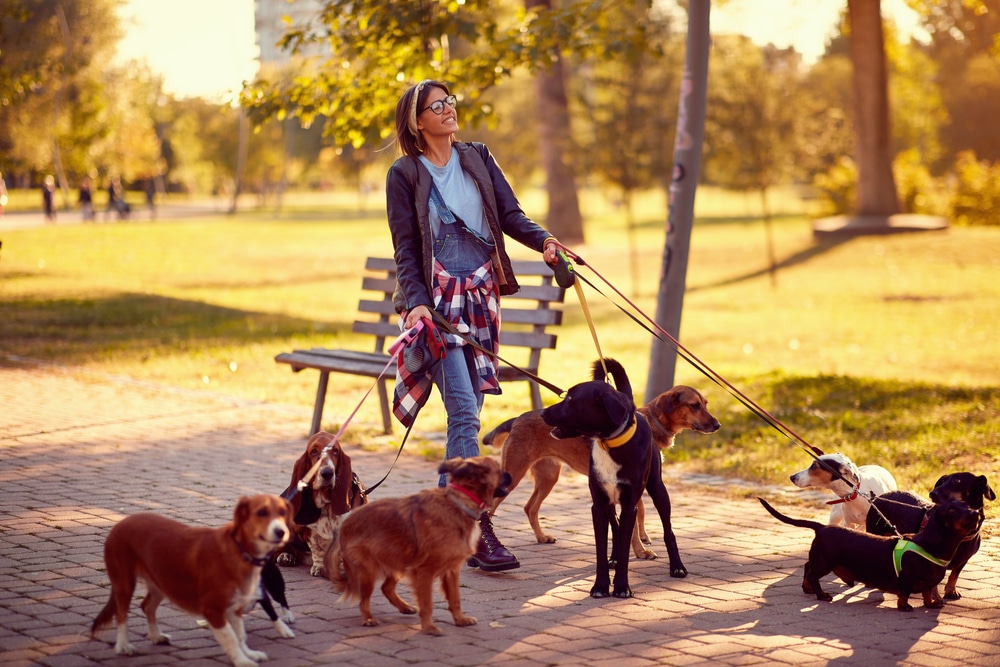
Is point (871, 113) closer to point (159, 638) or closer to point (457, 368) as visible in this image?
point (457, 368)

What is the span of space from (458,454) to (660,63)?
29.6m

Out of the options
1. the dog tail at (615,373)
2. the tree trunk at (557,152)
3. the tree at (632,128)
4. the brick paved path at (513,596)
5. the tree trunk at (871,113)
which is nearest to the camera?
the brick paved path at (513,596)

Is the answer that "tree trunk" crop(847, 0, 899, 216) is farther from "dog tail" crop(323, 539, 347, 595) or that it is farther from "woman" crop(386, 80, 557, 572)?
"dog tail" crop(323, 539, 347, 595)

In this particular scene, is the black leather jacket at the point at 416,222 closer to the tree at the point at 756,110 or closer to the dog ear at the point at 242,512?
the dog ear at the point at 242,512

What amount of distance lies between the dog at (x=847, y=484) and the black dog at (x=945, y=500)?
17cm

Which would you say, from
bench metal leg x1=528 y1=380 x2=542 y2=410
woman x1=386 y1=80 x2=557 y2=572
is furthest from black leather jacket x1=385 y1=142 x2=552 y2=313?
bench metal leg x1=528 y1=380 x2=542 y2=410

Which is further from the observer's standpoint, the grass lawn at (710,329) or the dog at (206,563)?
the grass lawn at (710,329)

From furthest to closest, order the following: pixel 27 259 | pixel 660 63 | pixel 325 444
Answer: pixel 660 63
pixel 27 259
pixel 325 444

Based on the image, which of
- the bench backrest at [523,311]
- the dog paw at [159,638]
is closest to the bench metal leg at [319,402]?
the bench backrest at [523,311]

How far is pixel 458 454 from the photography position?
5812 mm

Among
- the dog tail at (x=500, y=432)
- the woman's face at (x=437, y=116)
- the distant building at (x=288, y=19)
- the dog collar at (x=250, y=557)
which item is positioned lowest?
the dog collar at (x=250, y=557)

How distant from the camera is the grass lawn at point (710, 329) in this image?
9648 mm

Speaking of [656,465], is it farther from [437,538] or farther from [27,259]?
[27,259]

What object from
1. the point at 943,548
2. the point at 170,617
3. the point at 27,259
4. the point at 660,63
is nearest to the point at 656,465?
the point at 943,548
